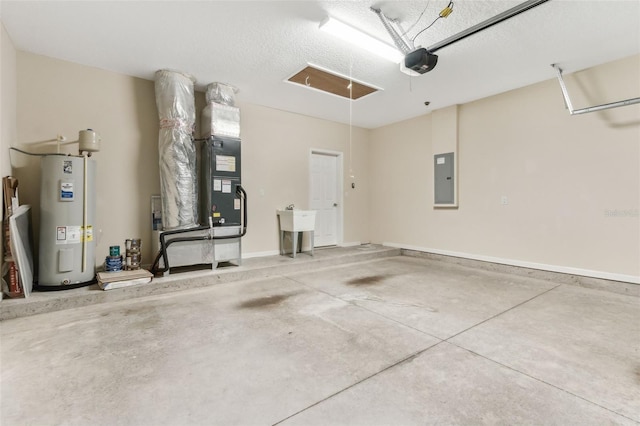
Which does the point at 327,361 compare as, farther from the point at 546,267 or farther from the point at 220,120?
the point at 546,267

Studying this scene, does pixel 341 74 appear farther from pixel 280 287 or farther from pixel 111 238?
pixel 111 238

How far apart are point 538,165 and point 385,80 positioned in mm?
2666

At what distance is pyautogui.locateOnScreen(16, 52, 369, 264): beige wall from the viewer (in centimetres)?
348

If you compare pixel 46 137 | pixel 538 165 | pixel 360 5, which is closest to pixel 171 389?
pixel 360 5

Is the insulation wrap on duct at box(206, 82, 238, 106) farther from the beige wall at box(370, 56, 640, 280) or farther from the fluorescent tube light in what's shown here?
the beige wall at box(370, 56, 640, 280)

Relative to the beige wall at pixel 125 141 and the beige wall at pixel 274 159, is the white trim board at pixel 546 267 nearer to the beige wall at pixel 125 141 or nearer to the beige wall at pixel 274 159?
the beige wall at pixel 274 159

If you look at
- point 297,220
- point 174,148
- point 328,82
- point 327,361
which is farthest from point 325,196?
point 327,361

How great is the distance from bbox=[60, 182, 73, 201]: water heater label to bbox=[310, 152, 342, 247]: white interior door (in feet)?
12.8

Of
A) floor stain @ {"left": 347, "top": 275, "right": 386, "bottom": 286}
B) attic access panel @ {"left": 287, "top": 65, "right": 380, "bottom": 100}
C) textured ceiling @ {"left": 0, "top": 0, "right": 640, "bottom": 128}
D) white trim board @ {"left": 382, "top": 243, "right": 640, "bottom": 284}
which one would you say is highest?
attic access panel @ {"left": 287, "top": 65, "right": 380, "bottom": 100}

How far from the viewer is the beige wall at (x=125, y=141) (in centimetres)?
348

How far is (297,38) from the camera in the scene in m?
3.15

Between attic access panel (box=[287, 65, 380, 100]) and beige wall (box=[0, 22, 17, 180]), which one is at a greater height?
attic access panel (box=[287, 65, 380, 100])

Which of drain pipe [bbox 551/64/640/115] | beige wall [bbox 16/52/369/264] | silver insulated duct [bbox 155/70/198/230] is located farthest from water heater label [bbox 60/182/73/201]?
drain pipe [bbox 551/64/640/115]

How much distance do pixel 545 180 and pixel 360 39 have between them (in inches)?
136
